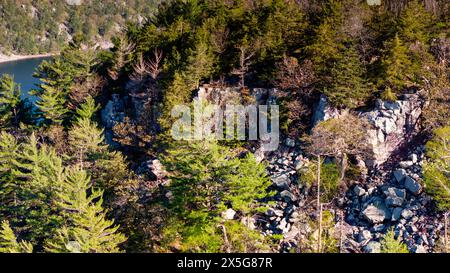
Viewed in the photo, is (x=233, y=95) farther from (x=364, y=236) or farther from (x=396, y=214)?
(x=396, y=214)

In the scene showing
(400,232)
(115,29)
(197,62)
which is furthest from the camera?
(115,29)

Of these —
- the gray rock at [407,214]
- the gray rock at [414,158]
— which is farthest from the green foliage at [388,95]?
the gray rock at [407,214]

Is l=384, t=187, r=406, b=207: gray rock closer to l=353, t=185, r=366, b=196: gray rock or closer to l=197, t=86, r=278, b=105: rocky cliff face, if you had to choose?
l=353, t=185, r=366, b=196: gray rock

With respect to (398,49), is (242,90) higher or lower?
lower

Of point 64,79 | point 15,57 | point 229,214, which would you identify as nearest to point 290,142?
point 229,214

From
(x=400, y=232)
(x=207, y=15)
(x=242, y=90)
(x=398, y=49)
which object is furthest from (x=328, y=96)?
(x=207, y=15)

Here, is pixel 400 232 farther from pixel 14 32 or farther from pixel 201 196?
pixel 14 32
